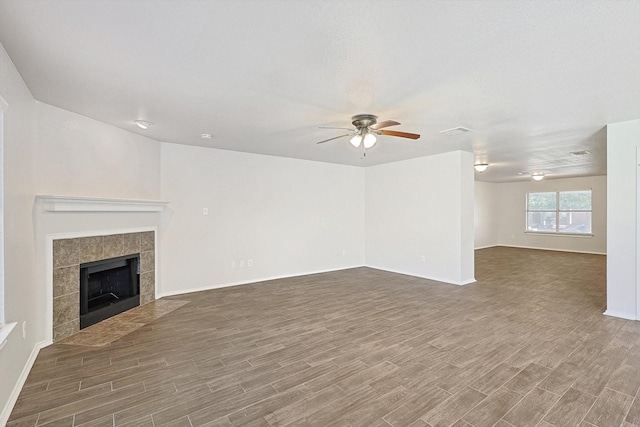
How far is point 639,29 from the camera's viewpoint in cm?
186

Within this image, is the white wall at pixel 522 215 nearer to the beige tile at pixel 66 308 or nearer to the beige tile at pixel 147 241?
the beige tile at pixel 147 241

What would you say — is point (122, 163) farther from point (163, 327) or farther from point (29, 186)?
point (163, 327)

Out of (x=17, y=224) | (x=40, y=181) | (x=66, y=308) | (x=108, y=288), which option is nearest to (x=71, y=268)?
(x=66, y=308)

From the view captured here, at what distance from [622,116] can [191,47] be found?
4.61 meters

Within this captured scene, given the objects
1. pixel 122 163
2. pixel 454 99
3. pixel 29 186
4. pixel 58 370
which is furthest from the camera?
pixel 122 163

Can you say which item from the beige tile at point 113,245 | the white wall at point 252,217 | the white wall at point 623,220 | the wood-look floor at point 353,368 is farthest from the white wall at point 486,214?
the beige tile at point 113,245

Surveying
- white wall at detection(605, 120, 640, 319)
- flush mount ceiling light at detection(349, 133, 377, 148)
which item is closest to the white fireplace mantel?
flush mount ceiling light at detection(349, 133, 377, 148)

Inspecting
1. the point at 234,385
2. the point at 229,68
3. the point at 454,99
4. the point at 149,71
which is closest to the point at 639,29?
the point at 454,99

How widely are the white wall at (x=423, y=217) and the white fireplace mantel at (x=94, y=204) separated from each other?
4.48m

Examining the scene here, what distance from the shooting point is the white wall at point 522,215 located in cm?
923

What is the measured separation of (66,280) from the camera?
330 centimetres

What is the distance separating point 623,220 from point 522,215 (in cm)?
782

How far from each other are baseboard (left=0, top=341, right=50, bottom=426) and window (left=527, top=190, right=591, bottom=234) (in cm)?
1272

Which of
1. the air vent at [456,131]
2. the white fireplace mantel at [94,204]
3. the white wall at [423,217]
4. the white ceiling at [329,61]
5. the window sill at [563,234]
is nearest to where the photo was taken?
the white ceiling at [329,61]
